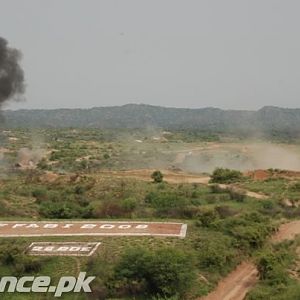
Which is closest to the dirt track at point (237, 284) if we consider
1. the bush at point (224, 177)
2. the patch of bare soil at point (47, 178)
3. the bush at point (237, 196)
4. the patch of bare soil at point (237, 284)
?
the patch of bare soil at point (237, 284)

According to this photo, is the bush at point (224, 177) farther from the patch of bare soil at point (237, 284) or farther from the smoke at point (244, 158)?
the smoke at point (244, 158)

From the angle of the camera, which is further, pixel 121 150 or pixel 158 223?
pixel 121 150

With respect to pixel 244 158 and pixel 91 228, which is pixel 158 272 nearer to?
pixel 91 228

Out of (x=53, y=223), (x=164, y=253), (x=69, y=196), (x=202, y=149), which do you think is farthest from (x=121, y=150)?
(x=164, y=253)

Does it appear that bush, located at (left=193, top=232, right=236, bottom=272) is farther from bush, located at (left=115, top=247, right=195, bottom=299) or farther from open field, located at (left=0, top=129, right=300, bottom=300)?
bush, located at (left=115, top=247, right=195, bottom=299)

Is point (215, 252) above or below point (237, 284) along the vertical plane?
above

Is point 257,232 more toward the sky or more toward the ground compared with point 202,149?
more toward the sky

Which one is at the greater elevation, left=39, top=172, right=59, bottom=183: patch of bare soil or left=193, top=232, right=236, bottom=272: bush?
left=193, top=232, right=236, bottom=272: bush

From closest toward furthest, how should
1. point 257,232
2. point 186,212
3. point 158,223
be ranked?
point 257,232, point 158,223, point 186,212

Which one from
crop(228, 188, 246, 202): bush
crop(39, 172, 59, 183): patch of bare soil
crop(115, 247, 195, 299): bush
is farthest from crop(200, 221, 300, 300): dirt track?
crop(39, 172, 59, 183): patch of bare soil

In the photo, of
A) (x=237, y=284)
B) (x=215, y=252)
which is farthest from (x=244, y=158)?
(x=237, y=284)

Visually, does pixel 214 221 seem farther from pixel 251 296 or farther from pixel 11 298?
pixel 11 298

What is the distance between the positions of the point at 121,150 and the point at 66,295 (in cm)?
6716

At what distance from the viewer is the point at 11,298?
16.0m
